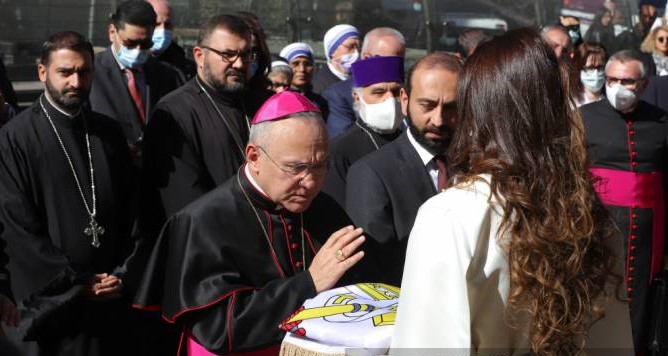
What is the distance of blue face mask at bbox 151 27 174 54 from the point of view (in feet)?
26.0

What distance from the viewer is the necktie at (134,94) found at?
21.8 feet

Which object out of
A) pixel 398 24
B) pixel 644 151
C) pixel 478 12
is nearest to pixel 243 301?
pixel 644 151

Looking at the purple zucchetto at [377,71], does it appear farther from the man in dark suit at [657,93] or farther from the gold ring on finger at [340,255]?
the man in dark suit at [657,93]

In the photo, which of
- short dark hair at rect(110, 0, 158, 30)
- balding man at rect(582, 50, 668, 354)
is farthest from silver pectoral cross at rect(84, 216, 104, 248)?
balding man at rect(582, 50, 668, 354)

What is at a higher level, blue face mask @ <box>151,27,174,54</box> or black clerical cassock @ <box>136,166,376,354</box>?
blue face mask @ <box>151,27,174,54</box>

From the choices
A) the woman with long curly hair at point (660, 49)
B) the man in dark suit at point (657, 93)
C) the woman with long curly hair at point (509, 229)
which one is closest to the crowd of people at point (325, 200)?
the woman with long curly hair at point (509, 229)

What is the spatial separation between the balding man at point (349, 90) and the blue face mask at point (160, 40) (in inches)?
51.6

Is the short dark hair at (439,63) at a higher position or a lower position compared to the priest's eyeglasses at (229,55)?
higher

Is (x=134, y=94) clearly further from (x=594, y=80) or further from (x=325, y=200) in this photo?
(x=594, y=80)

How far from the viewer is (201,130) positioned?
550 cm

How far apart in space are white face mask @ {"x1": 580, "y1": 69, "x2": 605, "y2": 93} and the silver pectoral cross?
4773 mm

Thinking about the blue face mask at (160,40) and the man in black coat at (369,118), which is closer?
the man in black coat at (369,118)

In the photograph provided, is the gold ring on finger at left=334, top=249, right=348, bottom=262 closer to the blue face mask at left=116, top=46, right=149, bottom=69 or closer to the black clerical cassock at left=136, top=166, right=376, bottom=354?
the black clerical cassock at left=136, top=166, right=376, bottom=354

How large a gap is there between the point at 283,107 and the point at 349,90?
359 centimetres
